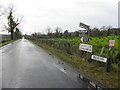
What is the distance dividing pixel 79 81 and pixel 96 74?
1761mm

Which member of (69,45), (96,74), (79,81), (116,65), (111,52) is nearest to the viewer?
(79,81)

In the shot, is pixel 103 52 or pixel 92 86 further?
pixel 103 52

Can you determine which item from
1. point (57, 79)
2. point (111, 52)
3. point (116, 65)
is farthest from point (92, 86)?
point (111, 52)

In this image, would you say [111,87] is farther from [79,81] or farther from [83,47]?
[83,47]

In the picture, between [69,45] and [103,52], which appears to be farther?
[69,45]

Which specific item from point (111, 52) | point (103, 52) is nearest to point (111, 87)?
point (111, 52)

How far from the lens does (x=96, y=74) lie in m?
9.50

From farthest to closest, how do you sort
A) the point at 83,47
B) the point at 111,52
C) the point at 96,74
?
the point at 83,47
the point at 111,52
the point at 96,74

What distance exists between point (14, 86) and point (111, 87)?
343 cm

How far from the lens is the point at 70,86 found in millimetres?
7172

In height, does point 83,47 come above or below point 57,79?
above

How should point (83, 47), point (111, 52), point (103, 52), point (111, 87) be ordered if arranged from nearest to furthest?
point (111, 87), point (111, 52), point (103, 52), point (83, 47)

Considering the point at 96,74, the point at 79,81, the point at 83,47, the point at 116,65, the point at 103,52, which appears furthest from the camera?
the point at 83,47

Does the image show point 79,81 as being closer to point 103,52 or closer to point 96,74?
point 96,74
